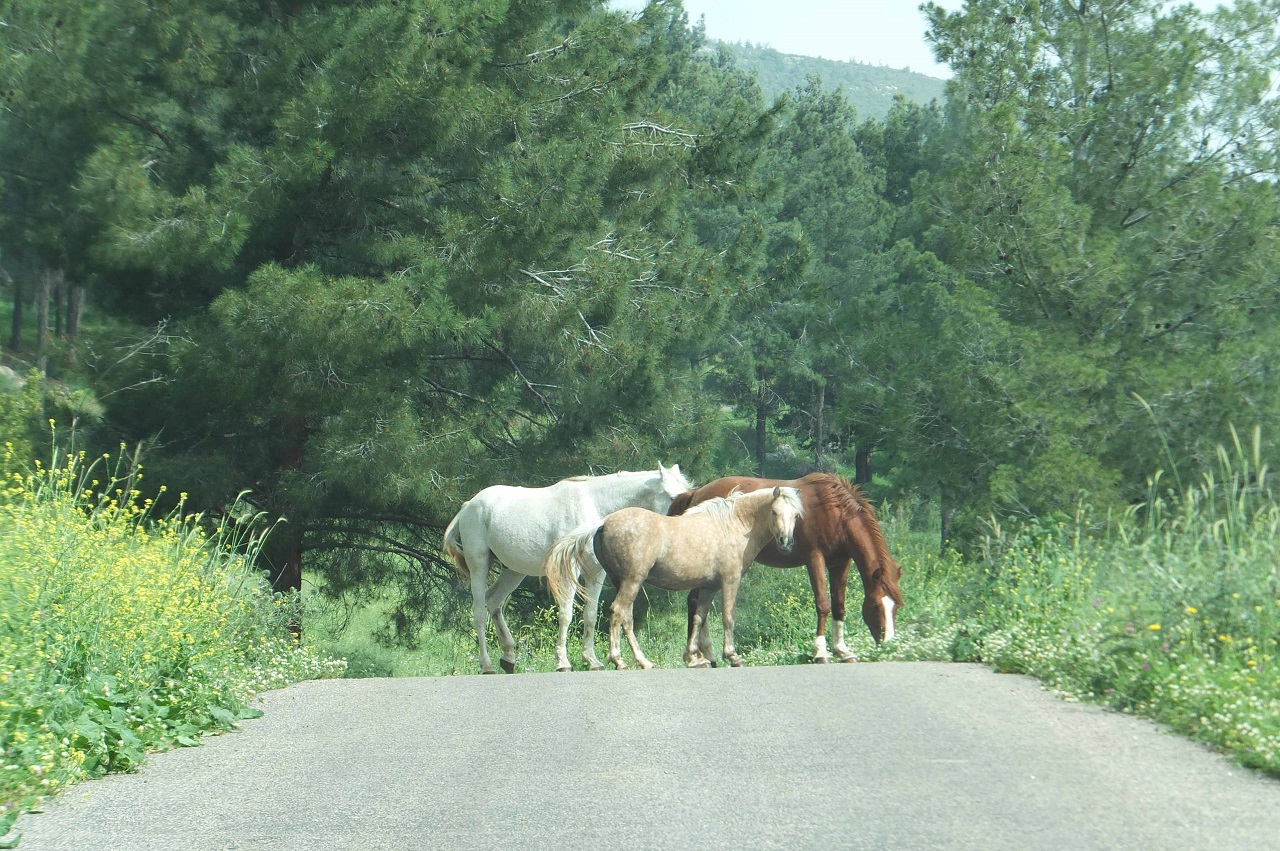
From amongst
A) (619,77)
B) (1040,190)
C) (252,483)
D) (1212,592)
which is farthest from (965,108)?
(1212,592)

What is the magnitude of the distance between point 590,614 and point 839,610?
2.54m

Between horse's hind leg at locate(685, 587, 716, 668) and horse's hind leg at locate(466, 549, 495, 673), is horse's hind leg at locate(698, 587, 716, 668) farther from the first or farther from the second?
horse's hind leg at locate(466, 549, 495, 673)

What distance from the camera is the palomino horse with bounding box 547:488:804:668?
13.2 m

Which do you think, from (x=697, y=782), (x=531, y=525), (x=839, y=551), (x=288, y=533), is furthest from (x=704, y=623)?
(x=697, y=782)

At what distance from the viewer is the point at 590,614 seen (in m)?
13.7

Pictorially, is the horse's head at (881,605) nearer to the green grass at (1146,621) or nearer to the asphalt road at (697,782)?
the green grass at (1146,621)

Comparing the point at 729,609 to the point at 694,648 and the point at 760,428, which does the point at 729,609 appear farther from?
the point at 760,428

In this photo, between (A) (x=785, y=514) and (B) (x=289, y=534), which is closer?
(A) (x=785, y=514)

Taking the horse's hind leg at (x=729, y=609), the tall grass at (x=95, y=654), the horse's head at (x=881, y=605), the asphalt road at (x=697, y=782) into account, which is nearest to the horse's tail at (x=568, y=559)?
the horse's hind leg at (x=729, y=609)

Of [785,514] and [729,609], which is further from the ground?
[785,514]

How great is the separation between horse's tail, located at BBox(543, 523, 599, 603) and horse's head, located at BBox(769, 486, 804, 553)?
1.89 metres

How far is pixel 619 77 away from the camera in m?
19.9

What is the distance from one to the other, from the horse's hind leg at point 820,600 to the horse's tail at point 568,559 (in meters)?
2.24

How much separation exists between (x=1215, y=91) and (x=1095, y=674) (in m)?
14.6
